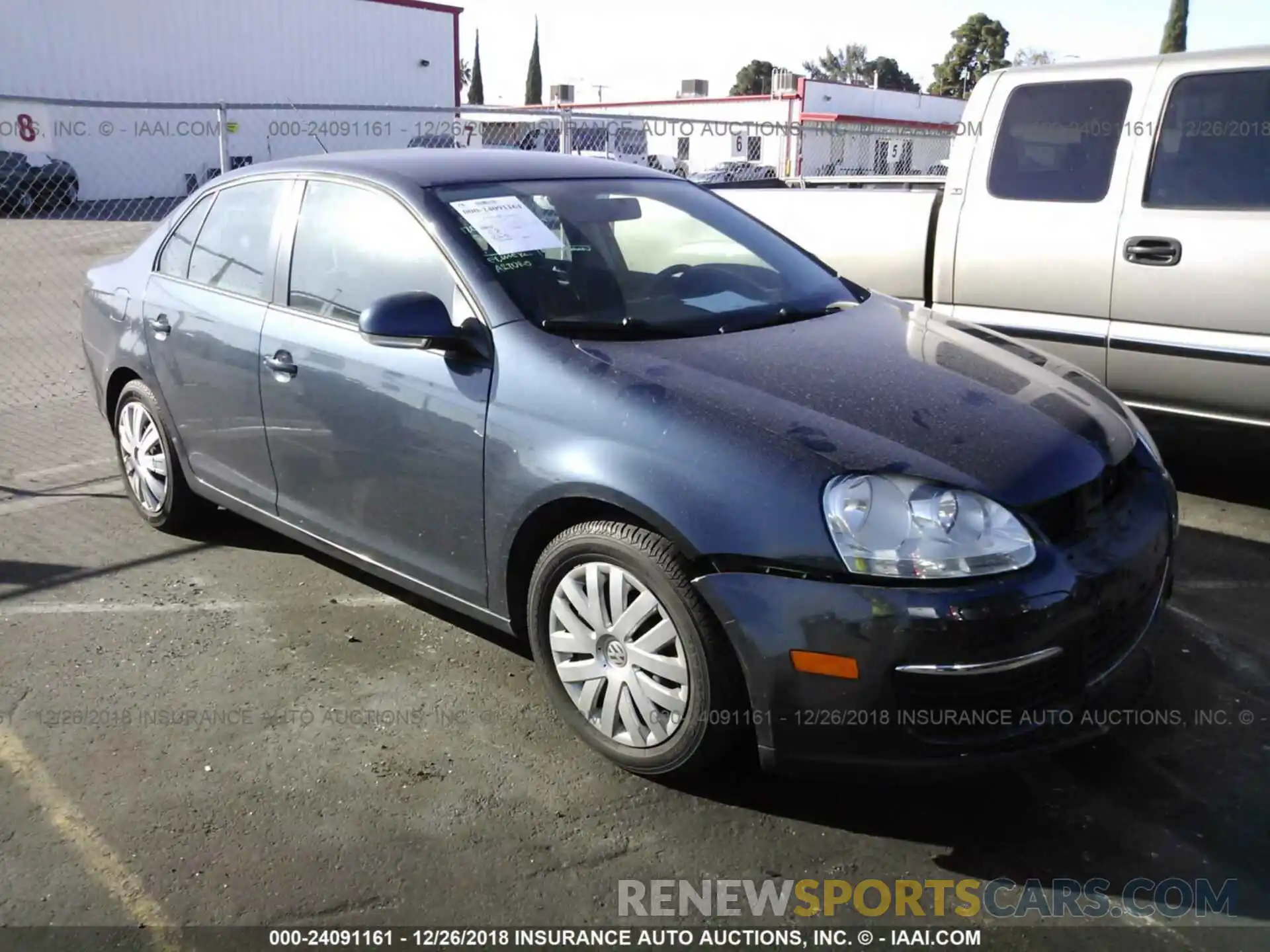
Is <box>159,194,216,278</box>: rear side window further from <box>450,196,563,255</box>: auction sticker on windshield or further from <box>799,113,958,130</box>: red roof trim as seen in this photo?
<box>799,113,958,130</box>: red roof trim

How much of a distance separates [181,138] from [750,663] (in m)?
31.3

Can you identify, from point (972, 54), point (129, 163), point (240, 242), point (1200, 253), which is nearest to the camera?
point (240, 242)

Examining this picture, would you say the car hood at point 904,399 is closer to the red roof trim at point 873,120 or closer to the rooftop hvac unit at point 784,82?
the red roof trim at point 873,120

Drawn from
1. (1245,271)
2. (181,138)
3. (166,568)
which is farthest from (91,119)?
(1245,271)

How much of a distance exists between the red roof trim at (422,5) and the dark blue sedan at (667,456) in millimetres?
32929

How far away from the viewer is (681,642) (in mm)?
2859

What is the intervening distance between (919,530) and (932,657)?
0.98 ft

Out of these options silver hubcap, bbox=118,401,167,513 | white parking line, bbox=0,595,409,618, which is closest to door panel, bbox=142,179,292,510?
silver hubcap, bbox=118,401,167,513

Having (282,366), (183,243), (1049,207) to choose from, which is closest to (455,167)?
(282,366)

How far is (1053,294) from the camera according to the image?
5.25 meters

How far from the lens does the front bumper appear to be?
2.59m

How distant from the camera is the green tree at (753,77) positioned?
269 ft

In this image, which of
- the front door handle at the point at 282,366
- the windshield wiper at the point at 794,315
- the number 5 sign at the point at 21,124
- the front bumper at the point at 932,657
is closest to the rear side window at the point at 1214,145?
the windshield wiper at the point at 794,315

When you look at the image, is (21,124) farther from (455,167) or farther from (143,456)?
(455,167)
